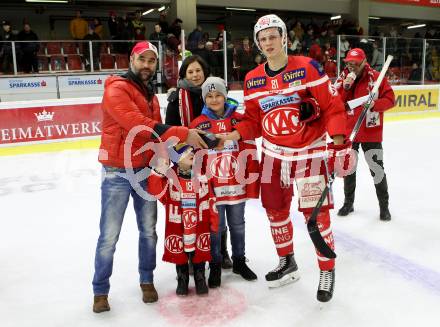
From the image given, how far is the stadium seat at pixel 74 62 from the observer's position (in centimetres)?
907

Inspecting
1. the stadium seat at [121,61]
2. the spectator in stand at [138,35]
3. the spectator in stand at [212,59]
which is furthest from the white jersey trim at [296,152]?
the spectator in stand at [138,35]

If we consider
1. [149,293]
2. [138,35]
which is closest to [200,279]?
[149,293]

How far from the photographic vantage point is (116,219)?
2.28m

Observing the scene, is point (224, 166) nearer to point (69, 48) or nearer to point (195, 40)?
point (69, 48)

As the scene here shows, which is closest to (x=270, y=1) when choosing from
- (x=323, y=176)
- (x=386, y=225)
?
(x=386, y=225)

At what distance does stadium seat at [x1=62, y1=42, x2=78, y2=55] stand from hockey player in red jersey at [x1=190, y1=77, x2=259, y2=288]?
7.56 m

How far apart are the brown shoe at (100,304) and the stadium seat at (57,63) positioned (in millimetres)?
7824

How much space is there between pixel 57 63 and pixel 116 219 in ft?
26.2

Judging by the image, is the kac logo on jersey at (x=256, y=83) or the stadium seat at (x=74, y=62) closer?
the kac logo on jersey at (x=256, y=83)

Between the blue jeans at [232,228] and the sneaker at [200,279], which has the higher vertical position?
the blue jeans at [232,228]

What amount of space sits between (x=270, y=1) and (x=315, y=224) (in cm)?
1497

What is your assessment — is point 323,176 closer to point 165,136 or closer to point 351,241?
point 165,136

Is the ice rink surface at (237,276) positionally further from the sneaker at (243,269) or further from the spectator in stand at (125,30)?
the spectator in stand at (125,30)

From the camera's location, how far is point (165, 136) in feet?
7.19
